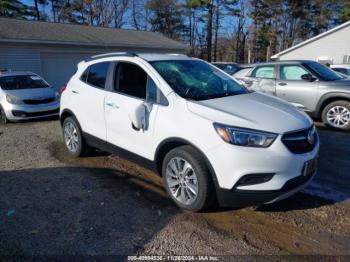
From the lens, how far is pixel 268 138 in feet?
10.3

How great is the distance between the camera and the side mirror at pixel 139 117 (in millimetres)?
3930

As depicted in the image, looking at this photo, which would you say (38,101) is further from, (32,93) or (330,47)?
(330,47)

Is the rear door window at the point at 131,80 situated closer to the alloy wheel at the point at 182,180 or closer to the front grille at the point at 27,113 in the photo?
the alloy wheel at the point at 182,180

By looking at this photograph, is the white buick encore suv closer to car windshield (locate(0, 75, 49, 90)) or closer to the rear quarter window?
the rear quarter window

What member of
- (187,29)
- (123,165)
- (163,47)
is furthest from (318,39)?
(123,165)

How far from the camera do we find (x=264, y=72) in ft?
28.9

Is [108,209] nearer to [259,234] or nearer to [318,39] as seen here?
[259,234]

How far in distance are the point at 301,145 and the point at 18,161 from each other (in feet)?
15.0

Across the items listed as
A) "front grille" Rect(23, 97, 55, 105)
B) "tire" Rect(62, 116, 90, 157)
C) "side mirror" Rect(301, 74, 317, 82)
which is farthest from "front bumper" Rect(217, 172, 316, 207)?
"front grille" Rect(23, 97, 55, 105)

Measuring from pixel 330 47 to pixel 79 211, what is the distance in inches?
1173

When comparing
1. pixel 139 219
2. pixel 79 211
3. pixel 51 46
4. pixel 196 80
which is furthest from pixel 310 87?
pixel 51 46

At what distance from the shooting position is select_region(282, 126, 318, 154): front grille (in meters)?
3.21

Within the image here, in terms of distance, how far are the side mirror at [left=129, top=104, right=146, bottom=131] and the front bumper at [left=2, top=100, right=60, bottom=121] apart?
6.03 m

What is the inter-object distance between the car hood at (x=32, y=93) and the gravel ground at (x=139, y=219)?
4.51 m
